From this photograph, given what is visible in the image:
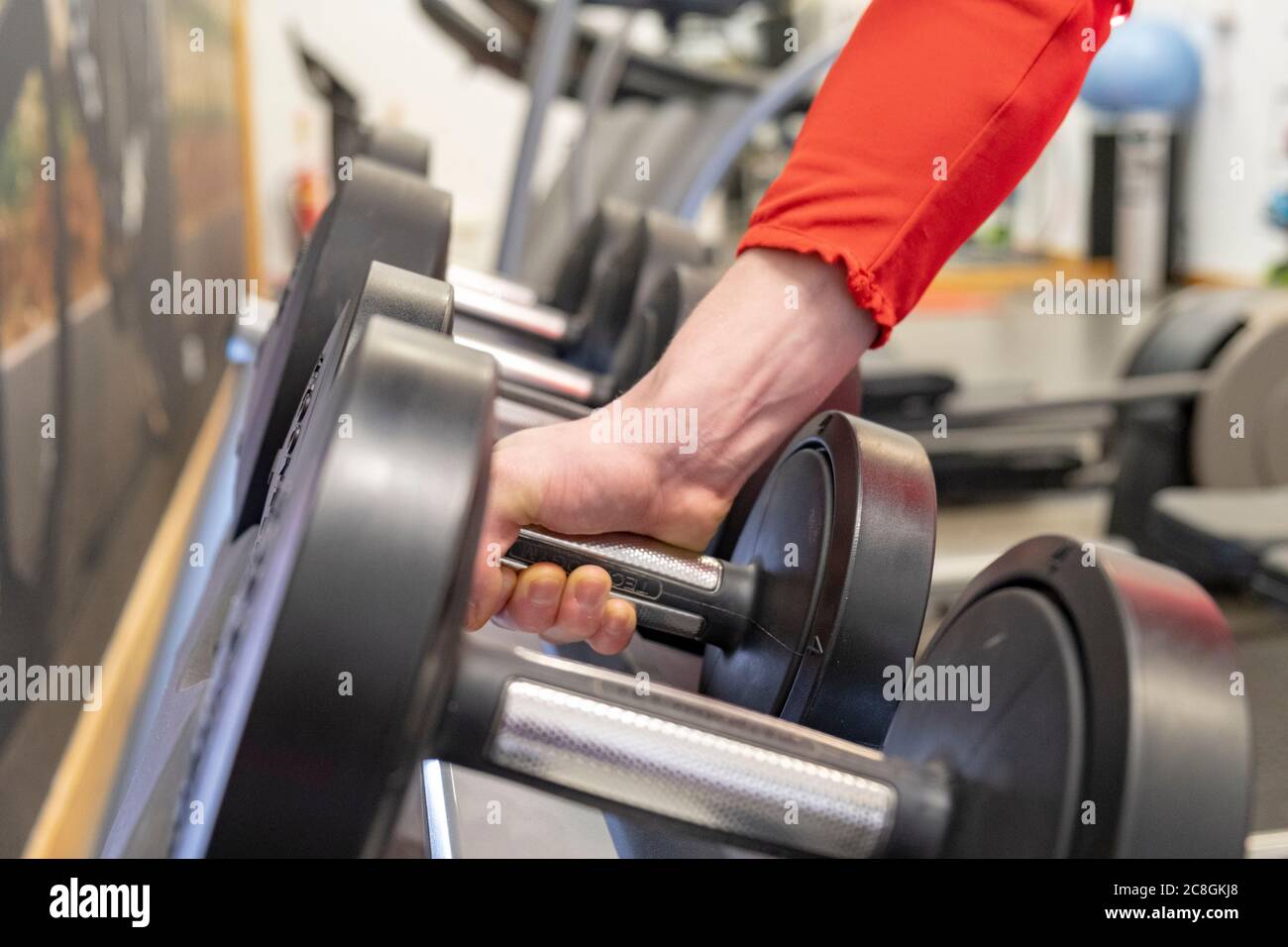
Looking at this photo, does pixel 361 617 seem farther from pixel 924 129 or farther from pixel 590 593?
pixel 924 129

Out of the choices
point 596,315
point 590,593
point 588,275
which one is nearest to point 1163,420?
point 588,275

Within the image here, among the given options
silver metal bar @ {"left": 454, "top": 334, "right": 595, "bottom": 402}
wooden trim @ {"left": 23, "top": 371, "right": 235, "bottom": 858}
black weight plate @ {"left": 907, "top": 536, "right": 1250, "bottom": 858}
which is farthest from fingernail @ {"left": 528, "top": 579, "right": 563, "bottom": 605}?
wooden trim @ {"left": 23, "top": 371, "right": 235, "bottom": 858}

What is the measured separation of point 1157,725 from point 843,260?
36cm

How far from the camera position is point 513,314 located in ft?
5.63

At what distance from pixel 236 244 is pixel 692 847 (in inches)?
167

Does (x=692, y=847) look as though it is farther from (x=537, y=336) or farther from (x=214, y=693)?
(x=537, y=336)

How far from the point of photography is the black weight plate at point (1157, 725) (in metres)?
0.46

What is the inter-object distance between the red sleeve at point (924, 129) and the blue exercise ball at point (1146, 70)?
5.76 m

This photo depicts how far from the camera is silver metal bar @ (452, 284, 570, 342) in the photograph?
1.67m

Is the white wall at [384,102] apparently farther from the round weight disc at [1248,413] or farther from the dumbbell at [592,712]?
the dumbbell at [592,712]

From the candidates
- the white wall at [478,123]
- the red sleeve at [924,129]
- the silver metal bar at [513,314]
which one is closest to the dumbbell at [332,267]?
the red sleeve at [924,129]
